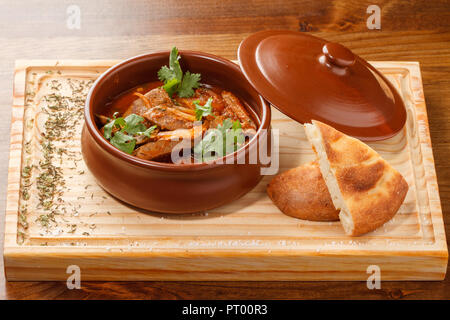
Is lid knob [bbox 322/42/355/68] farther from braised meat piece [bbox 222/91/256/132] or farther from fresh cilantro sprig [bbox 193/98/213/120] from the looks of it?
fresh cilantro sprig [bbox 193/98/213/120]

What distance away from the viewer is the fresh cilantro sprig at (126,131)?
10.5 feet

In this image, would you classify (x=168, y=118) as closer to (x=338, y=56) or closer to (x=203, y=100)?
(x=203, y=100)

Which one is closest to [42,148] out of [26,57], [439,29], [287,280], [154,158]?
[154,158]

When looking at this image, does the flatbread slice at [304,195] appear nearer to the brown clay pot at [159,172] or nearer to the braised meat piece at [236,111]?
the brown clay pot at [159,172]

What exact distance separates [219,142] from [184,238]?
431 mm

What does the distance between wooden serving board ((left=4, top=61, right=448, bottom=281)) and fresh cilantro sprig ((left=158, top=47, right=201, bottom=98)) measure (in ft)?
1.71

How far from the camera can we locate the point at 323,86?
133 inches

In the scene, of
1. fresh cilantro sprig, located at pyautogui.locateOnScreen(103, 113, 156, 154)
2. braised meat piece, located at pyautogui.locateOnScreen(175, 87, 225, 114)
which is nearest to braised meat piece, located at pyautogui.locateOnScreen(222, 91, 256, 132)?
braised meat piece, located at pyautogui.locateOnScreen(175, 87, 225, 114)

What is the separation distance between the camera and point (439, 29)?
4555mm

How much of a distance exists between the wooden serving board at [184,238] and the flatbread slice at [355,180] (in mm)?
107

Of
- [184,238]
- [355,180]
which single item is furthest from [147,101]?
[355,180]

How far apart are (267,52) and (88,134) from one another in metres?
0.89

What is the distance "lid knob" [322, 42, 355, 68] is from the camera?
337cm
